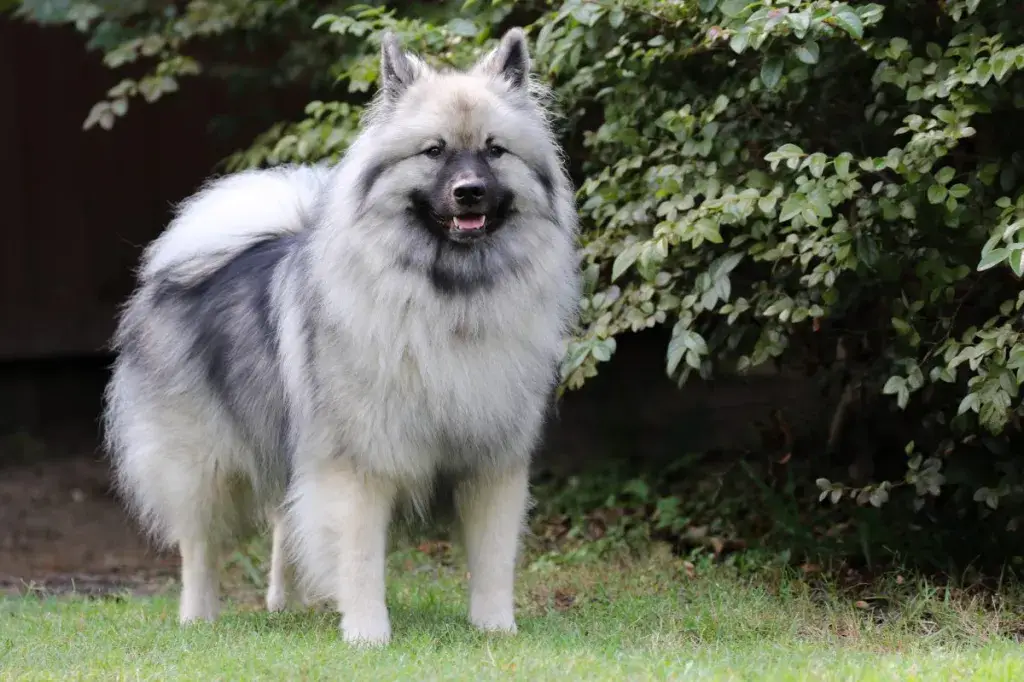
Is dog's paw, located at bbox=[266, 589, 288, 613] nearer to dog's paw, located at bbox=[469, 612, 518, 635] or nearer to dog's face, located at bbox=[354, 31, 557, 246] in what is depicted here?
dog's paw, located at bbox=[469, 612, 518, 635]

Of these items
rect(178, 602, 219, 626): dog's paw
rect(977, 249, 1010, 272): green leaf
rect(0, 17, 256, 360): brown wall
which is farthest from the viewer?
rect(0, 17, 256, 360): brown wall

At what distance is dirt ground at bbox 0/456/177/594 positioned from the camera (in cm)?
684

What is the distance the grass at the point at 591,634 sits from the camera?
3.59m

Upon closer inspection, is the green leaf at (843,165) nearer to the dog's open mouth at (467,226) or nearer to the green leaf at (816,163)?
the green leaf at (816,163)

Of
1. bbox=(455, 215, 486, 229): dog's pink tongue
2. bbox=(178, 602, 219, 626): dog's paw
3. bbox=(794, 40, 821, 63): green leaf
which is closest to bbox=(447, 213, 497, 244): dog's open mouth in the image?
bbox=(455, 215, 486, 229): dog's pink tongue

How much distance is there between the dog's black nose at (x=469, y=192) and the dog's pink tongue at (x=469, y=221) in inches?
2.1

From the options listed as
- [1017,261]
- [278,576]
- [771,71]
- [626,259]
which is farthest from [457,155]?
[278,576]

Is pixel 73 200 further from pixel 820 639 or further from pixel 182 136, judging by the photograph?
pixel 820 639

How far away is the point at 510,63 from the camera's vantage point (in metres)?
4.36

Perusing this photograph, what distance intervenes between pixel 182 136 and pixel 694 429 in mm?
3983

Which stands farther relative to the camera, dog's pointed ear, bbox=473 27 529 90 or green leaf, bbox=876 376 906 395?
green leaf, bbox=876 376 906 395

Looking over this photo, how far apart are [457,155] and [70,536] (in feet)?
15.2

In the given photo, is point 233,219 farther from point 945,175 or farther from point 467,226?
point 945,175

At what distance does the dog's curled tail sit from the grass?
1.39 metres
